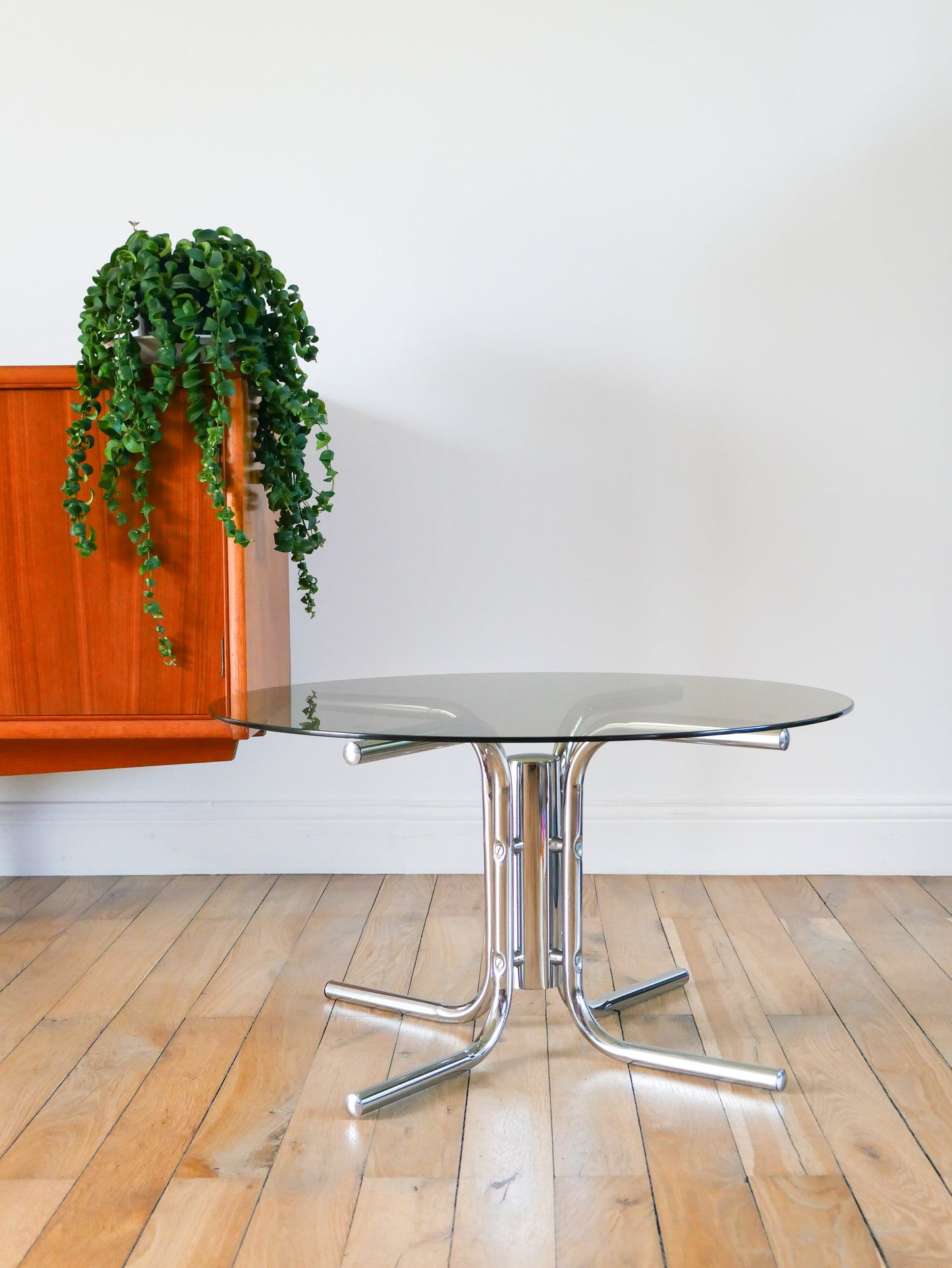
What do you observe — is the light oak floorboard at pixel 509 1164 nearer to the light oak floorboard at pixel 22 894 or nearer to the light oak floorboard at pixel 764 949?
the light oak floorboard at pixel 764 949

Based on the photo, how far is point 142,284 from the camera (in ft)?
6.15

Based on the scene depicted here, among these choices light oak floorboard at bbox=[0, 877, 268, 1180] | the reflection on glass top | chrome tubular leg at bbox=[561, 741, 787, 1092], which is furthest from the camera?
chrome tubular leg at bbox=[561, 741, 787, 1092]

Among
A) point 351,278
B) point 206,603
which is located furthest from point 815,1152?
point 351,278

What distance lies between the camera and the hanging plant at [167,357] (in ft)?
6.20

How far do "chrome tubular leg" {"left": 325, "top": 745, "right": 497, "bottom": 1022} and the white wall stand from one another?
0.80 meters

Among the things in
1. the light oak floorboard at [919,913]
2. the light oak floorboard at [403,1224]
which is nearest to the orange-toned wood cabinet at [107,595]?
the light oak floorboard at [403,1224]

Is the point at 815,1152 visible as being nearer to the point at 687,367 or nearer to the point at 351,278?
the point at 687,367

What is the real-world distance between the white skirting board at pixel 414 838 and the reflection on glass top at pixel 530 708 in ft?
2.77

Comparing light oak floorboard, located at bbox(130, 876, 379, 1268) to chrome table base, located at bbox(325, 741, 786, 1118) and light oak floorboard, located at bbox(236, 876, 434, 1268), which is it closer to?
light oak floorboard, located at bbox(236, 876, 434, 1268)

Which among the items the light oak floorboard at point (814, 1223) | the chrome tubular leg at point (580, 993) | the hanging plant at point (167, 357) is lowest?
the light oak floorboard at point (814, 1223)

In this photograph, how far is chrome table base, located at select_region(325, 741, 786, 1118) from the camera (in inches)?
60.6

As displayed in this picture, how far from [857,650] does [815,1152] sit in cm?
145

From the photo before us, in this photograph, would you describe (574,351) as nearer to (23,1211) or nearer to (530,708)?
(530,708)

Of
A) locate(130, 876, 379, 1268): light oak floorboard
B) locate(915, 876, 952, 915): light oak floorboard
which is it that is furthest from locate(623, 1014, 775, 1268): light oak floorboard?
locate(915, 876, 952, 915): light oak floorboard
